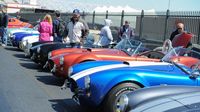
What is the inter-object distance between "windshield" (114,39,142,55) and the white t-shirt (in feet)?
7.78

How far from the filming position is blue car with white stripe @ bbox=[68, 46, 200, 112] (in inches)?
252

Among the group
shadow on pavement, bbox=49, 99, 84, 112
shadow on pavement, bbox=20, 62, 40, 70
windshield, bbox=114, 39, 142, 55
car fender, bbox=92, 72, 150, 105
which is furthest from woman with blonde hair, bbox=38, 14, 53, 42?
car fender, bbox=92, 72, 150, 105

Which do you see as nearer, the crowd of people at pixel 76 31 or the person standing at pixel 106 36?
the crowd of people at pixel 76 31

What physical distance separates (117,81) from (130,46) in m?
3.21

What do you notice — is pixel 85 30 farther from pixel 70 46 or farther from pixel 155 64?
pixel 155 64

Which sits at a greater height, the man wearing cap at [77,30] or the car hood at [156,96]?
the man wearing cap at [77,30]

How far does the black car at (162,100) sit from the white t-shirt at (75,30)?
6843mm

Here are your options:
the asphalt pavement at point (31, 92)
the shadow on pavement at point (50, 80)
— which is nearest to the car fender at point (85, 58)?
the asphalt pavement at point (31, 92)

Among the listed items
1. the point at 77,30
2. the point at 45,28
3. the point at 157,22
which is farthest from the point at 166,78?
the point at 157,22

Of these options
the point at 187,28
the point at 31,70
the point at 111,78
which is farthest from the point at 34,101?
the point at 187,28

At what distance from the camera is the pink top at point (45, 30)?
14.5 meters

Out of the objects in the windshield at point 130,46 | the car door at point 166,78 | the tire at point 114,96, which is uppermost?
the windshield at point 130,46

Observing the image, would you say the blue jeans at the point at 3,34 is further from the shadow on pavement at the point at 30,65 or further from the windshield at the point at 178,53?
the windshield at the point at 178,53

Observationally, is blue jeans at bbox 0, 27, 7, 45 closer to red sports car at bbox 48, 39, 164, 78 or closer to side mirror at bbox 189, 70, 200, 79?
red sports car at bbox 48, 39, 164, 78
